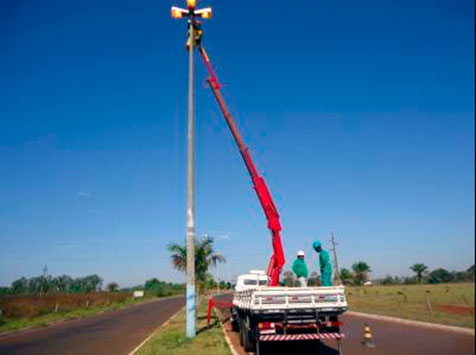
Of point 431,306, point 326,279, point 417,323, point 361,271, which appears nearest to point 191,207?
point 326,279

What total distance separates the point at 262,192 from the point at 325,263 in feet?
15.9

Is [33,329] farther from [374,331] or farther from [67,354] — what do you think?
[374,331]

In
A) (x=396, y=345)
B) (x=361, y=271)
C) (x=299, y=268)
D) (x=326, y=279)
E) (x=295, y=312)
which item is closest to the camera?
(x=295, y=312)

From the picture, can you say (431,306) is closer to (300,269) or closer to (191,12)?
(300,269)

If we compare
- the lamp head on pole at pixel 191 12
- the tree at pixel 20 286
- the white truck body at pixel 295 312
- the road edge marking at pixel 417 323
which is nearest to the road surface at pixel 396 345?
the road edge marking at pixel 417 323

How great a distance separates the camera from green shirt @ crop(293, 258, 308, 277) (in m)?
12.2

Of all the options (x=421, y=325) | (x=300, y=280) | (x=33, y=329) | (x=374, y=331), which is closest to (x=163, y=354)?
(x=300, y=280)

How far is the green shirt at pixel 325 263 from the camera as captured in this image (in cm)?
1123

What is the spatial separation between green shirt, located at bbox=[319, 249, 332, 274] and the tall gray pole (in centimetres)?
467

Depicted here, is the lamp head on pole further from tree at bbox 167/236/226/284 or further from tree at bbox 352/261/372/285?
tree at bbox 352/261/372/285

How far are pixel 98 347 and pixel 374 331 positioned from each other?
990 cm

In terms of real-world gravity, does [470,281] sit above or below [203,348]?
above

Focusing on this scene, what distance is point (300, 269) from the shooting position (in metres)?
12.2

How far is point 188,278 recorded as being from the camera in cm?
1386
